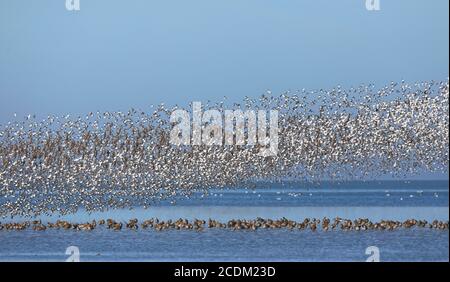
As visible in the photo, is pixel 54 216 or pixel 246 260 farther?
pixel 54 216

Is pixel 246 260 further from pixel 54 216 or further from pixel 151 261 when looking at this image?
pixel 54 216

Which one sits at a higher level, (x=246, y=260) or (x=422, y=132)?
(x=422, y=132)

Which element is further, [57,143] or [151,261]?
[57,143]

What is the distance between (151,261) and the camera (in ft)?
77.2

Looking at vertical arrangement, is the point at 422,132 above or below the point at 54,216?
above

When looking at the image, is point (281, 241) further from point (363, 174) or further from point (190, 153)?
point (190, 153)

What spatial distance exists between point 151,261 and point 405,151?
1714 cm

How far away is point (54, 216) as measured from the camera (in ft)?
117

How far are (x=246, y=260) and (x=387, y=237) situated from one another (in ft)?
15.9
